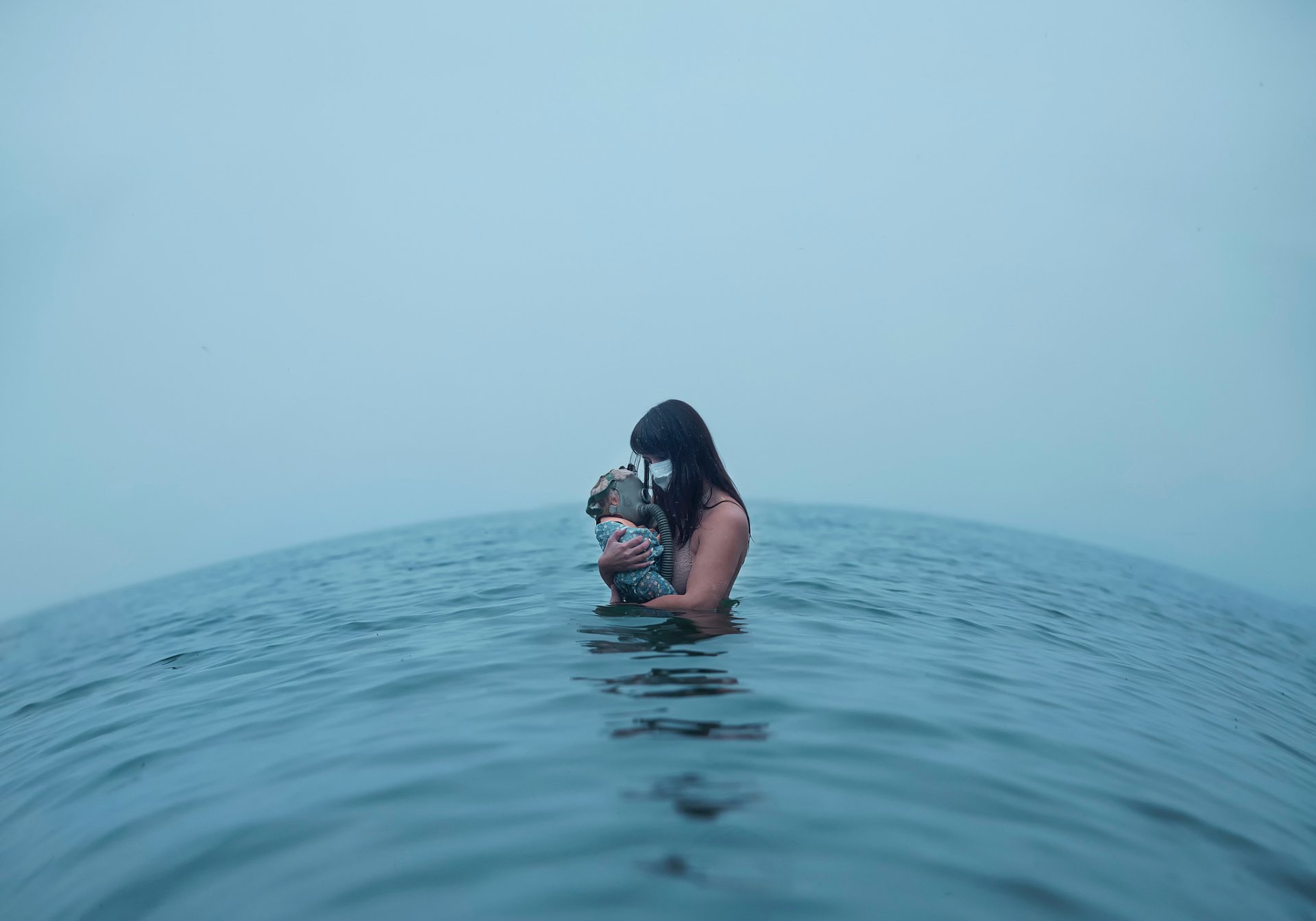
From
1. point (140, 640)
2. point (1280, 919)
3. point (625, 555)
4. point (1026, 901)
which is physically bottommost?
point (140, 640)

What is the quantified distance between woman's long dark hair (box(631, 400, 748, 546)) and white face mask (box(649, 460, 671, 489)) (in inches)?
0.9

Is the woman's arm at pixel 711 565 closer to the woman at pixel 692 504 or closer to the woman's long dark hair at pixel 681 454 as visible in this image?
the woman at pixel 692 504

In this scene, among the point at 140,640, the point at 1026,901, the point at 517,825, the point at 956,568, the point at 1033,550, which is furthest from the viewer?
the point at 1033,550

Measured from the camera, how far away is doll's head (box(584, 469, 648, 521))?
4809mm

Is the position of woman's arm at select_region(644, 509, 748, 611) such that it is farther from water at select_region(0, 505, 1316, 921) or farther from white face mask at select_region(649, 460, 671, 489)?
white face mask at select_region(649, 460, 671, 489)

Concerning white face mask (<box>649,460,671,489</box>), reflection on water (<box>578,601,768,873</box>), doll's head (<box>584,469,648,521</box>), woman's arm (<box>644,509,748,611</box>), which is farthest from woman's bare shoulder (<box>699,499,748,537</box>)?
reflection on water (<box>578,601,768,873</box>)

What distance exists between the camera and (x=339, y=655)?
5383 millimetres

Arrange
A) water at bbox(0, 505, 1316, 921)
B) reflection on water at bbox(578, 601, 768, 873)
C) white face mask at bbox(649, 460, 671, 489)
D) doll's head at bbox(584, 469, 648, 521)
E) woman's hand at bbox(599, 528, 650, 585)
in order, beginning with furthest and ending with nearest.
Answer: white face mask at bbox(649, 460, 671, 489)
doll's head at bbox(584, 469, 648, 521)
woman's hand at bbox(599, 528, 650, 585)
reflection on water at bbox(578, 601, 768, 873)
water at bbox(0, 505, 1316, 921)

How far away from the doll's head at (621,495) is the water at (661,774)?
29.7 inches

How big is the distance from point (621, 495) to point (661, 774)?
7.46ft

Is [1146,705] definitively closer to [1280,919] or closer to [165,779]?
[1280,919]

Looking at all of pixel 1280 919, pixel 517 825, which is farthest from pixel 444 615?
pixel 1280 919

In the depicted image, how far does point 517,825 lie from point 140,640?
8030 millimetres

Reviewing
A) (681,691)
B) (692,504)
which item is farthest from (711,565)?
(681,691)
